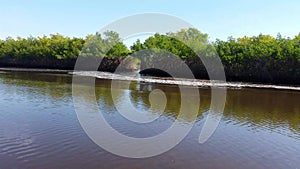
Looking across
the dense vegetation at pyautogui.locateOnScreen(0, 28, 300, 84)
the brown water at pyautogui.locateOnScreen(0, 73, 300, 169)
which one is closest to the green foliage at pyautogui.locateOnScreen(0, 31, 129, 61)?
the dense vegetation at pyautogui.locateOnScreen(0, 28, 300, 84)

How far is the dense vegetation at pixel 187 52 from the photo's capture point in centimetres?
4684

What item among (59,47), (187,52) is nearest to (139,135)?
(187,52)

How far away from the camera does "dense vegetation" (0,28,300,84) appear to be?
154 ft

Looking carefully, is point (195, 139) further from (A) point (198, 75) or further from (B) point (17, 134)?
(A) point (198, 75)

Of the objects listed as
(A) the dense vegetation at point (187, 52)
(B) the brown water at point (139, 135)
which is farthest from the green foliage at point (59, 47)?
(B) the brown water at point (139, 135)

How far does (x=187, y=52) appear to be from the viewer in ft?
194

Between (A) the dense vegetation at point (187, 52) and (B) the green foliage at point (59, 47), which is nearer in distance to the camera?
(A) the dense vegetation at point (187, 52)

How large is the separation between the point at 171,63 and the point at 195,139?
48531mm

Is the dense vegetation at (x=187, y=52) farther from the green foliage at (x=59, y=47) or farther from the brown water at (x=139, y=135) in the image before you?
the brown water at (x=139, y=135)

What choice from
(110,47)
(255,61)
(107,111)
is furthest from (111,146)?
(110,47)

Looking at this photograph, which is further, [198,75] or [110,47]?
[110,47]

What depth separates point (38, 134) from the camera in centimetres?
1148

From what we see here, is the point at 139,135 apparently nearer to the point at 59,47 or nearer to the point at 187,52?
the point at 187,52

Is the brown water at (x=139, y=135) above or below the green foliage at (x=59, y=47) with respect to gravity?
below
